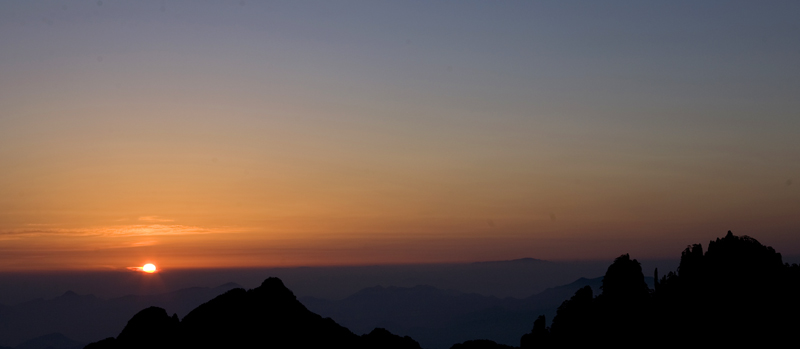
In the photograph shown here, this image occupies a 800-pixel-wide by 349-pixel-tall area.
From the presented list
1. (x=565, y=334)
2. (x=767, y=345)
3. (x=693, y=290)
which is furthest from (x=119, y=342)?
(x=767, y=345)

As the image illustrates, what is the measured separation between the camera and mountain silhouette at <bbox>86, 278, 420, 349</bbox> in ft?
271

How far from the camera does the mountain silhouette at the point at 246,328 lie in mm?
82750

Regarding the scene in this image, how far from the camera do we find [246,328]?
8350 centimetres

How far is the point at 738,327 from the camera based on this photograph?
78.8 m

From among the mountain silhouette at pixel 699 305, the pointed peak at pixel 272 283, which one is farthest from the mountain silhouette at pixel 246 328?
the mountain silhouette at pixel 699 305

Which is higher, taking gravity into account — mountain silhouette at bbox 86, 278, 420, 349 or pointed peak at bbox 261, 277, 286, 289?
pointed peak at bbox 261, 277, 286, 289

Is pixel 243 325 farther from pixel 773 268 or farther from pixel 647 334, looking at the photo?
pixel 773 268

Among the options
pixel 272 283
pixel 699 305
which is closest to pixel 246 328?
pixel 272 283

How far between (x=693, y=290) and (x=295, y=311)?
169 ft

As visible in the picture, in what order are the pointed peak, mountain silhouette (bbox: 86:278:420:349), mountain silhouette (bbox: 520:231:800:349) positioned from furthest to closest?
the pointed peak
mountain silhouette (bbox: 86:278:420:349)
mountain silhouette (bbox: 520:231:800:349)

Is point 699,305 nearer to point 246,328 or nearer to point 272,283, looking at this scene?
point 272,283

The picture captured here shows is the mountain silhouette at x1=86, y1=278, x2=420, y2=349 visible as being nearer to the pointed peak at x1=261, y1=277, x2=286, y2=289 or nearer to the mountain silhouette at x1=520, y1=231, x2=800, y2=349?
the pointed peak at x1=261, y1=277, x2=286, y2=289

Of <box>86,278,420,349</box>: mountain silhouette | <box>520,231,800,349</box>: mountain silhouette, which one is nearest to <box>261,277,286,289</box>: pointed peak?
<box>86,278,420,349</box>: mountain silhouette

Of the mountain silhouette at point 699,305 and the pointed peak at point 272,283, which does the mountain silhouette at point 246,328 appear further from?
the mountain silhouette at point 699,305
